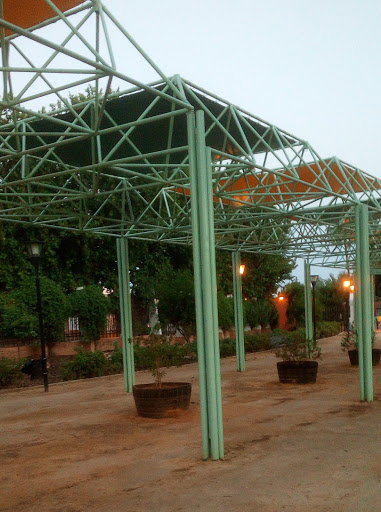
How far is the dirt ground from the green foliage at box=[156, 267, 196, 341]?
42.9 ft

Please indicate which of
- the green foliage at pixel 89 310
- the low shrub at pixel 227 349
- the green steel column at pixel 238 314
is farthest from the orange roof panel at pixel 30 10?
the low shrub at pixel 227 349

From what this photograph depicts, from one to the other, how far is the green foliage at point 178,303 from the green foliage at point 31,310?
16.1ft

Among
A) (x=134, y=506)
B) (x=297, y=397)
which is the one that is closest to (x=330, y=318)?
(x=297, y=397)

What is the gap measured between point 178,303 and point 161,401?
53.1 feet

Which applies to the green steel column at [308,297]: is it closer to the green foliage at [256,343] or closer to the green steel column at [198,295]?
the green foliage at [256,343]

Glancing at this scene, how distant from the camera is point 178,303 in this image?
27156mm

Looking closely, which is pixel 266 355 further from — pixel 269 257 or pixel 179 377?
pixel 269 257

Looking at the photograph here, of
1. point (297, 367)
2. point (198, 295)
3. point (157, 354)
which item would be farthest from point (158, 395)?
point (297, 367)

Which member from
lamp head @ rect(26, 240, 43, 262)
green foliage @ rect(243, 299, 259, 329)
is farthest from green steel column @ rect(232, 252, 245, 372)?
green foliage @ rect(243, 299, 259, 329)

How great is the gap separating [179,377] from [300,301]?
76.3ft

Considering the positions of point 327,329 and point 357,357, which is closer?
point 357,357

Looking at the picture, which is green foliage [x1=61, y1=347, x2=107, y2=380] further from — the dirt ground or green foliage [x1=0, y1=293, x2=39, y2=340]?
the dirt ground

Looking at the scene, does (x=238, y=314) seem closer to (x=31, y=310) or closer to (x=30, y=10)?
(x=31, y=310)

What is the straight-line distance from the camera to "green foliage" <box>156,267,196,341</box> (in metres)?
27.1
